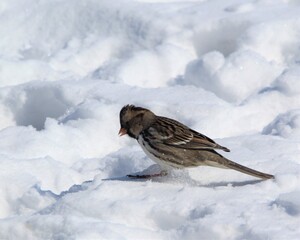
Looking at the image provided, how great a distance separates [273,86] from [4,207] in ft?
9.03

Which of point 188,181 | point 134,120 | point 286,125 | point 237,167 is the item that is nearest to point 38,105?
point 134,120

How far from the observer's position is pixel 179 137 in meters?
5.62

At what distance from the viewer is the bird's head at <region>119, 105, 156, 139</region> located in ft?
18.7

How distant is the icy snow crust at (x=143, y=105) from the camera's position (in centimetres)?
489

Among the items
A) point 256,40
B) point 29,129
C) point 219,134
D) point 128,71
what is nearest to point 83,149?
point 29,129

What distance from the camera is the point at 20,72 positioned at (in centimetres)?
821

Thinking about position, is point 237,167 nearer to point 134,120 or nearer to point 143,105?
point 134,120

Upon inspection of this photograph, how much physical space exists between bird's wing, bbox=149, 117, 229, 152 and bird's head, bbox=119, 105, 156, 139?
0.09m

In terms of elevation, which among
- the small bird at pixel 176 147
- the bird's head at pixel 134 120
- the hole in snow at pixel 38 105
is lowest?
the small bird at pixel 176 147

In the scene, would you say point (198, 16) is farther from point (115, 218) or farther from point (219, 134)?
point (115, 218)

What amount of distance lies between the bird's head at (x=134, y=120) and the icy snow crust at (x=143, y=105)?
33 centimetres

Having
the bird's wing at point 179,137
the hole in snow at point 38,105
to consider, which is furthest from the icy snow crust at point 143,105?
the bird's wing at point 179,137

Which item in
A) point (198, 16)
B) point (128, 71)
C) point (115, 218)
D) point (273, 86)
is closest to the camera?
point (115, 218)

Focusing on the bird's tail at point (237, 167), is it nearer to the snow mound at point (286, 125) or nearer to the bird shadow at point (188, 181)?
the bird shadow at point (188, 181)
